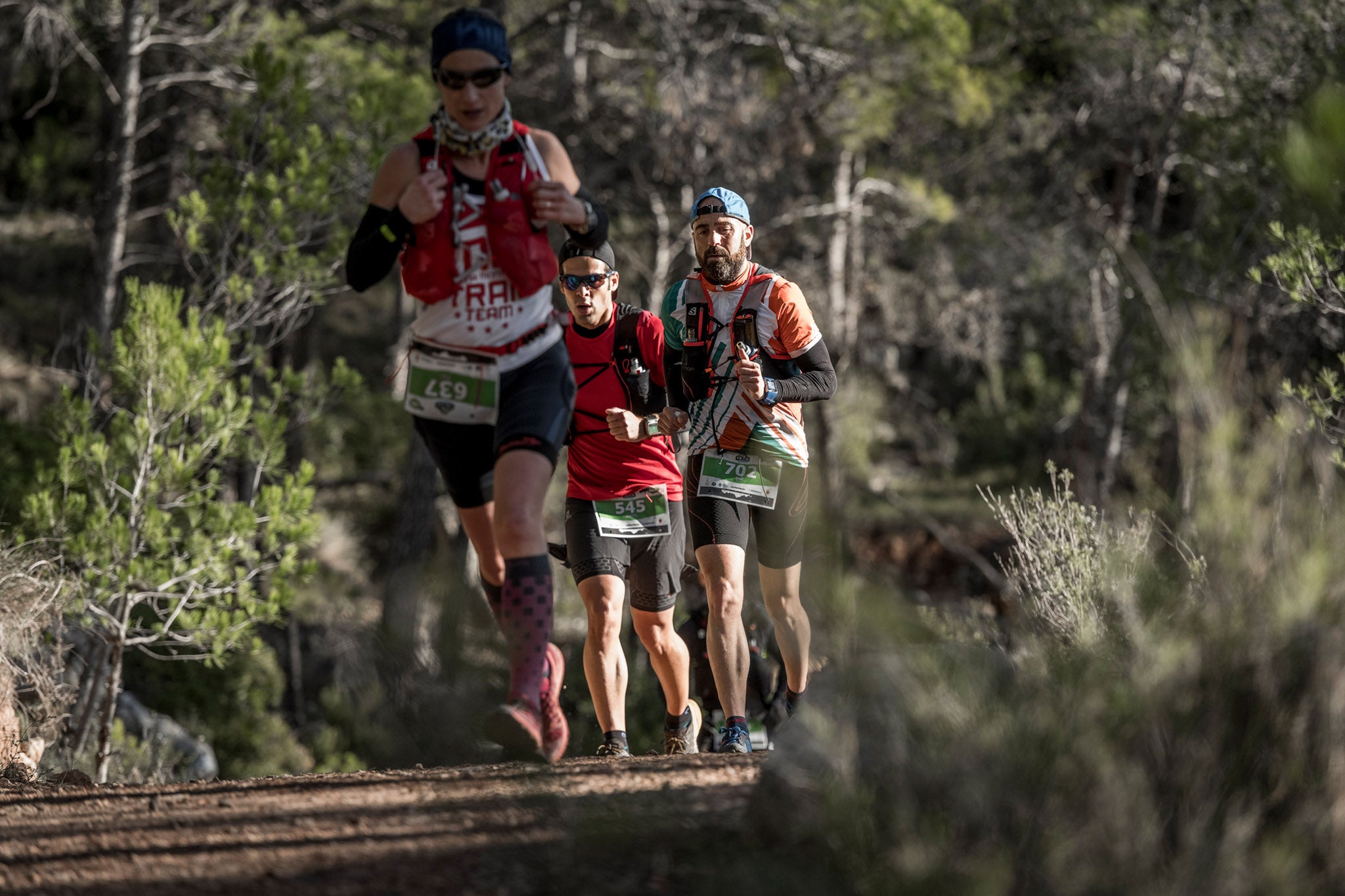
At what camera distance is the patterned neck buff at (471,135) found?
3406 mm

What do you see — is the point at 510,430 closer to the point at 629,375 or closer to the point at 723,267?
the point at 629,375

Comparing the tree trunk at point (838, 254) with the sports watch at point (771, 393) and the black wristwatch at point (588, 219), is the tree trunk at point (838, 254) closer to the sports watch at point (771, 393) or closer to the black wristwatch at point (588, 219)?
the sports watch at point (771, 393)

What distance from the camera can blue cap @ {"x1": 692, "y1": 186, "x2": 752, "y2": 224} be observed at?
16.6ft

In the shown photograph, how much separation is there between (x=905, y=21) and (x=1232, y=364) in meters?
15.4

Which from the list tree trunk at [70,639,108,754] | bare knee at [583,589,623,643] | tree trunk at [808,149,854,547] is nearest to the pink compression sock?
bare knee at [583,589,623,643]

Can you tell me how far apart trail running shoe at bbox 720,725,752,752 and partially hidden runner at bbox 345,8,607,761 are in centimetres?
145

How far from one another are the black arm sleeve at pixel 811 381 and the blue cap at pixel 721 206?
600 millimetres

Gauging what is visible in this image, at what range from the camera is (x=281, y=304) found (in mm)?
10258

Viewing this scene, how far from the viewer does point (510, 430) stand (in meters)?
3.47

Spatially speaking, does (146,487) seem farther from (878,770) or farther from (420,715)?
(878,770)

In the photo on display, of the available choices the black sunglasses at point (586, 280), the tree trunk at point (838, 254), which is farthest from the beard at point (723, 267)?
the tree trunk at point (838, 254)

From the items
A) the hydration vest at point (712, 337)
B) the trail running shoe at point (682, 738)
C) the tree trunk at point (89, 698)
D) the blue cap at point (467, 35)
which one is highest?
the blue cap at point (467, 35)

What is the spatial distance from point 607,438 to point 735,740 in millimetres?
1309

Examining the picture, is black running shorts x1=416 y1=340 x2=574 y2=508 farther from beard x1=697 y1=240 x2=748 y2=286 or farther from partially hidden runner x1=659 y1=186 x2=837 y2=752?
beard x1=697 y1=240 x2=748 y2=286
